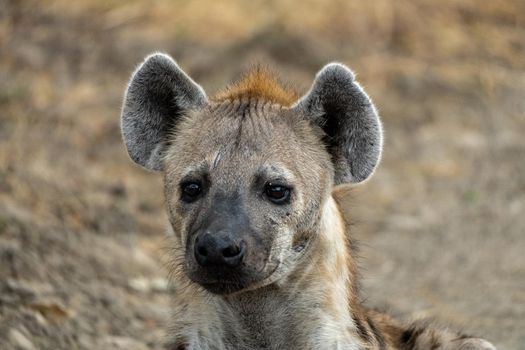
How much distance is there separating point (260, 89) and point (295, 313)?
930 millimetres

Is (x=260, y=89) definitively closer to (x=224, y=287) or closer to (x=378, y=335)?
(x=224, y=287)

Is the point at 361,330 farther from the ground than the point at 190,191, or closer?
closer

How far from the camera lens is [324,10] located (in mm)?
10289

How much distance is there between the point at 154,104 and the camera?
441 centimetres

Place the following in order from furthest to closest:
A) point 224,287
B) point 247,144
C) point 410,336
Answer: point 410,336, point 247,144, point 224,287

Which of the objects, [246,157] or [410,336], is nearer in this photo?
[246,157]

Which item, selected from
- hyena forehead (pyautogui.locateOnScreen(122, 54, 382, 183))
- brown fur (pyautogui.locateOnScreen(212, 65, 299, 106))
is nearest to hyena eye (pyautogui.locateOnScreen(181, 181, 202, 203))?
hyena forehead (pyautogui.locateOnScreen(122, 54, 382, 183))

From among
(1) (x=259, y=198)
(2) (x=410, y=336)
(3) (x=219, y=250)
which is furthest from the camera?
(2) (x=410, y=336)

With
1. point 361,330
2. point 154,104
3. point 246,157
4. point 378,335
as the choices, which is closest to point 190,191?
point 246,157

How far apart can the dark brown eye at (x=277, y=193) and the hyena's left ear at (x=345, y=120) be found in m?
0.36

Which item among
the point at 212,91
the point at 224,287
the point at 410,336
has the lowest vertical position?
the point at 212,91

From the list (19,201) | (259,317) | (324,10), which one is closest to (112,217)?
(19,201)

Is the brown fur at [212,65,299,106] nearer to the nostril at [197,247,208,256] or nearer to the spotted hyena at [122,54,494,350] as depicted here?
the spotted hyena at [122,54,494,350]

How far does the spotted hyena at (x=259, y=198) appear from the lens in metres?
3.81
